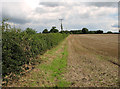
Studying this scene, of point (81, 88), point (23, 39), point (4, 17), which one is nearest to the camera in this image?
point (81, 88)

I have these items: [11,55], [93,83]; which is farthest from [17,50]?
[93,83]

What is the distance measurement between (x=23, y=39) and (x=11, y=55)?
1.34 meters

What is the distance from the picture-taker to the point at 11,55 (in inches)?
213

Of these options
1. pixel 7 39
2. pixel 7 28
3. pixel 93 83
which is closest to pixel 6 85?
pixel 7 39

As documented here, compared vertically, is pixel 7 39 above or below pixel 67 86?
above

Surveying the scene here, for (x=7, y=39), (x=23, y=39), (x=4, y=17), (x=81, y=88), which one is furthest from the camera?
(x=4, y=17)

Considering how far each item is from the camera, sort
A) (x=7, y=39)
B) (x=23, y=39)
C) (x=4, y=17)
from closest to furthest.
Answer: (x=7, y=39) → (x=23, y=39) → (x=4, y=17)

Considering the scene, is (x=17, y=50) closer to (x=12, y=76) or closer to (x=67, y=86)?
(x=12, y=76)

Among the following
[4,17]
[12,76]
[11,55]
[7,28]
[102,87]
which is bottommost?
[102,87]

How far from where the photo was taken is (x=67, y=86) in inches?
202

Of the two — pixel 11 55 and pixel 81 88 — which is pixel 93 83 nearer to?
pixel 81 88

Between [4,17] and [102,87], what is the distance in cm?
638

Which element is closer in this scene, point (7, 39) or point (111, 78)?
point (7, 39)

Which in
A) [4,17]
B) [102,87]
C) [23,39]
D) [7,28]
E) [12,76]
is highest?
[4,17]
